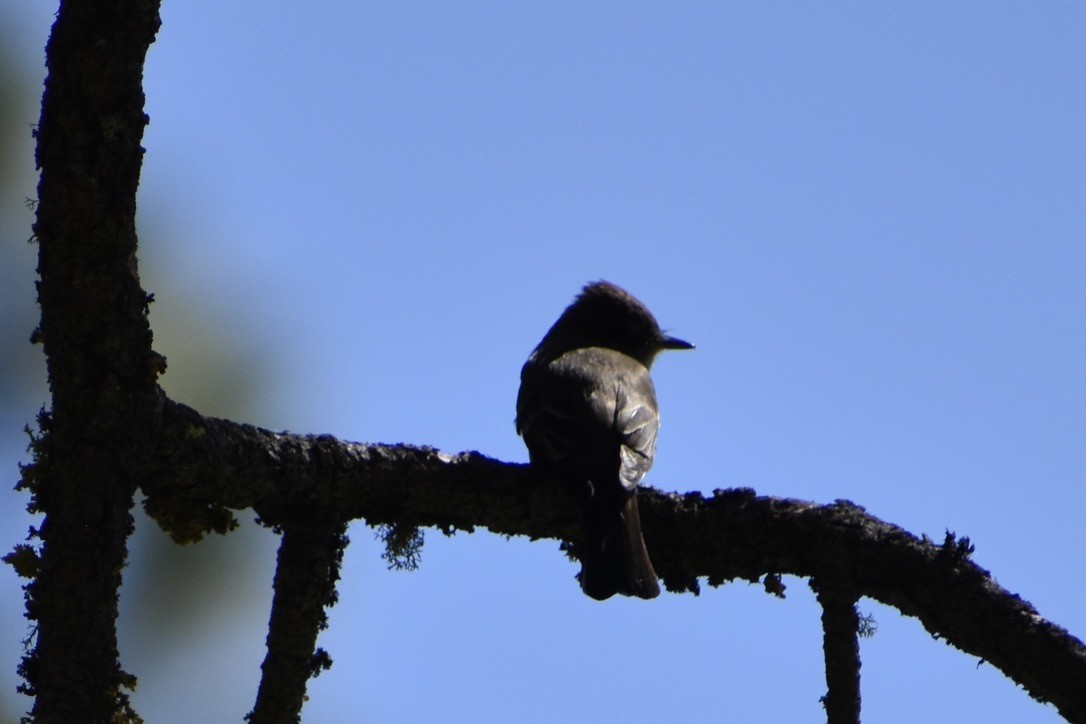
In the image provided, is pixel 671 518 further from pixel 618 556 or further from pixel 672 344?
pixel 672 344

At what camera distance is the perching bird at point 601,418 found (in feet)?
15.6

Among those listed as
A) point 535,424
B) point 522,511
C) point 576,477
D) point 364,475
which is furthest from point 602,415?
point 364,475

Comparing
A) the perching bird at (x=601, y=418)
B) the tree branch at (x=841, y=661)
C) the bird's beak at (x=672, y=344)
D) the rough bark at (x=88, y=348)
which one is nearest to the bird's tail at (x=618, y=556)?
the perching bird at (x=601, y=418)

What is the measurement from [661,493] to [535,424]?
A: 1320 millimetres

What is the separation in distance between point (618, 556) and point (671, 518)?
0.21 metres

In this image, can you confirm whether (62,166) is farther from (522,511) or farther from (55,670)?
(522,511)

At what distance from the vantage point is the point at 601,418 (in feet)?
20.2

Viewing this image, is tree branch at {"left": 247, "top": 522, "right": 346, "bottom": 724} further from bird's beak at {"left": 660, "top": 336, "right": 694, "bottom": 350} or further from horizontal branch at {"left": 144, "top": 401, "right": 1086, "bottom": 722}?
bird's beak at {"left": 660, "top": 336, "right": 694, "bottom": 350}

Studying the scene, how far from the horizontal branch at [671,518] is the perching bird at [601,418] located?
145 mm

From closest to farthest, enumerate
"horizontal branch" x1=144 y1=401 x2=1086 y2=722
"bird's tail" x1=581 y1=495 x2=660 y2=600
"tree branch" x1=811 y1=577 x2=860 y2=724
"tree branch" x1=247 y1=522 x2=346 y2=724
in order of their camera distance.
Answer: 1. "tree branch" x1=811 y1=577 x2=860 y2=724
2. "horizontal branch" x1=144 y1=401 x2=1086 y2=722
3. "tree branch" x1=247 y1=522 x2=346 y2=724
4. "bird's tail" x1=581 y1=495 x2=660 y2=600

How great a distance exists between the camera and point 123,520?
3320 mm

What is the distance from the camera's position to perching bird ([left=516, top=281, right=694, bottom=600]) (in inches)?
187

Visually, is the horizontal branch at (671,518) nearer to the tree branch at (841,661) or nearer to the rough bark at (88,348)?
the tree branch at (841,661)

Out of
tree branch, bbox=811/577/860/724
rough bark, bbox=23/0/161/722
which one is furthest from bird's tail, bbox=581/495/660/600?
rough bark, bbox=23/0/161/722
